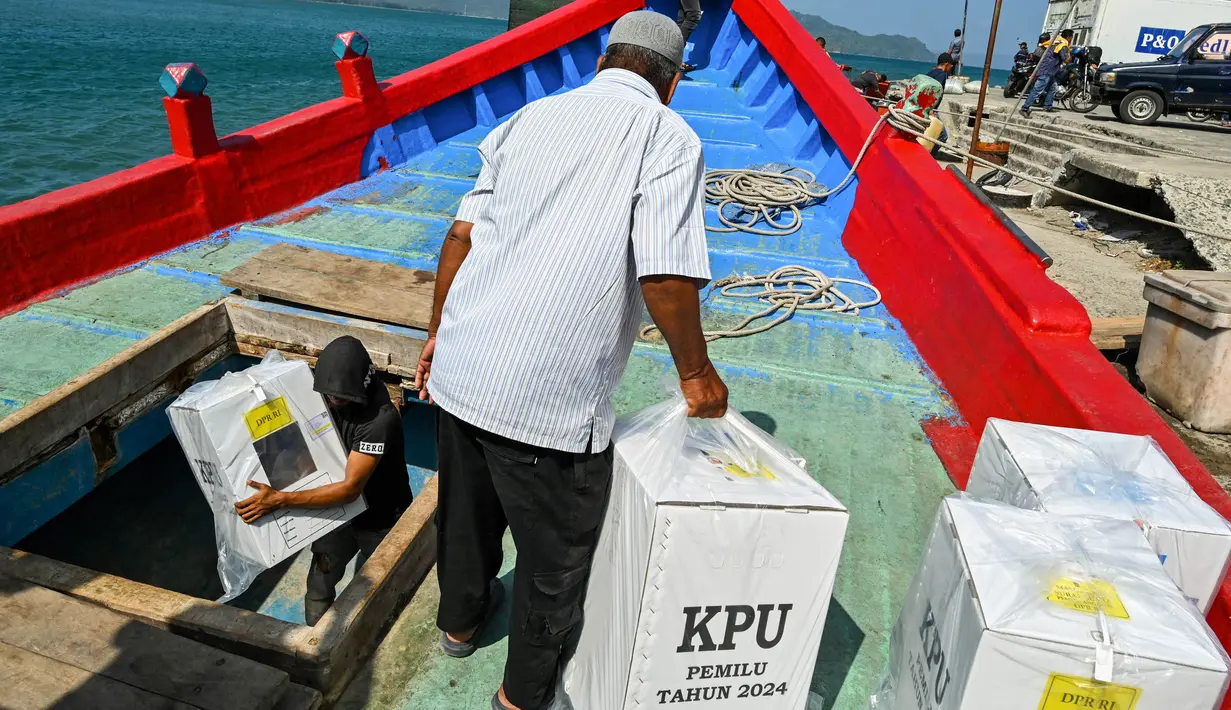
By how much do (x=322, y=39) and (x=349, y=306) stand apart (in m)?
68.2

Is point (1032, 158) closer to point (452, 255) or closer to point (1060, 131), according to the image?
point (1060, 131)

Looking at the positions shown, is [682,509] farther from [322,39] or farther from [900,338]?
[322,39]

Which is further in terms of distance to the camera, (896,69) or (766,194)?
(896,69)

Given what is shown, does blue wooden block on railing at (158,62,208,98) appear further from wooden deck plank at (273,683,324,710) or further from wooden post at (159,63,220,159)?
wooden deck plank at (273,683,324,710)

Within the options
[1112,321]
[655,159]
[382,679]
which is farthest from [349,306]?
[1112,321]

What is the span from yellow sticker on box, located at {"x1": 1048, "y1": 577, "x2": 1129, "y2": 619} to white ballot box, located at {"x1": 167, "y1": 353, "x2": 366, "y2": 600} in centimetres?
229

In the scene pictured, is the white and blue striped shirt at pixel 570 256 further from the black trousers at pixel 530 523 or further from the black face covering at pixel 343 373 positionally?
the black face covering at pixel 343 373

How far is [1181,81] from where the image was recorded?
538 inches

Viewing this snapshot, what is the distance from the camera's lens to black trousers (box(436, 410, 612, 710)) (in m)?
1.78

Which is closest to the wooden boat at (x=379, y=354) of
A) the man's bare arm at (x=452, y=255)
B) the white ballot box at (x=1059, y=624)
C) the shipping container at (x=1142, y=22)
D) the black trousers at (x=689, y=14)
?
the white ballot box at (x=1059, y=624)

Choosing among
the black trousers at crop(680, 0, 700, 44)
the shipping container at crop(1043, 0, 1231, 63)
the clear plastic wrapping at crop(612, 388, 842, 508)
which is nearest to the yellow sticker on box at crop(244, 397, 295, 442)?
the clear plastic wrapping at crop(612, 388, 842, 508)

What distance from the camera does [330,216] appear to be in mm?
4855

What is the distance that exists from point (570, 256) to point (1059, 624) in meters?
1.18

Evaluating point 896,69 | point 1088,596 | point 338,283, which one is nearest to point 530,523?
point 1088,596
